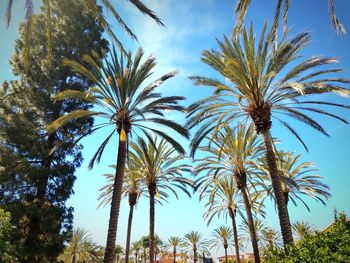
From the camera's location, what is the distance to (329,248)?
6.21 meters

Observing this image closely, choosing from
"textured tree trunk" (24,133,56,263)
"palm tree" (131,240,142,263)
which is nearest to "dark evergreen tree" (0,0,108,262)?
"textured tree trunk" (24,133,56,263)

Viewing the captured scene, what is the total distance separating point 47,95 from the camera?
21953mm

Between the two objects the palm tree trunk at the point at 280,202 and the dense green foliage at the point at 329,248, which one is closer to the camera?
the dense green foliage at the point at 329,248

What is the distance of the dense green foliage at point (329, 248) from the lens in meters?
5.45

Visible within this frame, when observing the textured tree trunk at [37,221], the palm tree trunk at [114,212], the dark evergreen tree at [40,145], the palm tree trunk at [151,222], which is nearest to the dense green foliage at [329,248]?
the palm tree trunk at [114,212]

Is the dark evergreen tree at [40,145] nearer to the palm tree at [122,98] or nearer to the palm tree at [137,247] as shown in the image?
the palm tree at [122,98]

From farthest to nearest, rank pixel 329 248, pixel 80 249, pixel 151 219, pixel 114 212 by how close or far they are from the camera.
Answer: pixel 80 249 < pixel 151 219 < pixel 114 212 < pixel 329 248

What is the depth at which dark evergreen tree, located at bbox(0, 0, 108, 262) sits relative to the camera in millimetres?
18281

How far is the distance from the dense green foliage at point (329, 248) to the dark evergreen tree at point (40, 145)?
1373cm

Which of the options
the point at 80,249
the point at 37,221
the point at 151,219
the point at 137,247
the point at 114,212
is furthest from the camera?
the point at 137,247

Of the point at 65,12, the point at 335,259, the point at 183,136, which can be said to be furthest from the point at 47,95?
the point at 335,259

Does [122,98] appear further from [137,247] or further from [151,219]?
[137,247]

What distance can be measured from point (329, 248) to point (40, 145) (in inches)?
750

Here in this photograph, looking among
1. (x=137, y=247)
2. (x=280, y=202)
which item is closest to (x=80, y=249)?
(x=137, y=247)
